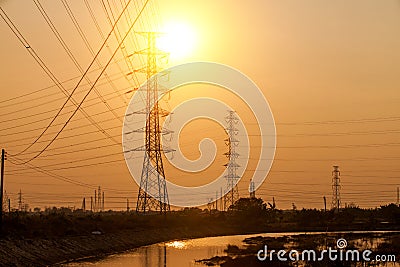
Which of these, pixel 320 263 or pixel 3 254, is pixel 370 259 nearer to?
pixel 320 263

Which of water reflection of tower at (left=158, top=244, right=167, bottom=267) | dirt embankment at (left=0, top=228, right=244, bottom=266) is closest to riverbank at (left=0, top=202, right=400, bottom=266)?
dirt embankment at (left=0, top=228, right=244, bottom=266)

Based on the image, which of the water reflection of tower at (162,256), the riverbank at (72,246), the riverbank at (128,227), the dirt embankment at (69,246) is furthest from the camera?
the riverbank at (128,227)

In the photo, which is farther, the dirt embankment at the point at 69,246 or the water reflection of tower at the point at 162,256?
the water reflection of tower at the point at 162,256

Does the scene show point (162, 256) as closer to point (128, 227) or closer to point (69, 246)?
point (69, 246)

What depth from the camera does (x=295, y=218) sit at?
114 m

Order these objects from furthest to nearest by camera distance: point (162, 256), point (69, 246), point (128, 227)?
point (128, 227) < point (69, 246) < point (162, 256)

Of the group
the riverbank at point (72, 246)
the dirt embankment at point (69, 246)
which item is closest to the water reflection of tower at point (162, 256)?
the riverbank at point (72, 246)

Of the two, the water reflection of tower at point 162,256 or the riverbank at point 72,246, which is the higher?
the riverbank at point 72,246

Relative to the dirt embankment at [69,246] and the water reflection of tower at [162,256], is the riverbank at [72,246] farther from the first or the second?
the water reflection of tower at [162,256]

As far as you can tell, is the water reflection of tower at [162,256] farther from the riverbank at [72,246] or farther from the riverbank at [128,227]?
the riverbank at [128,227]

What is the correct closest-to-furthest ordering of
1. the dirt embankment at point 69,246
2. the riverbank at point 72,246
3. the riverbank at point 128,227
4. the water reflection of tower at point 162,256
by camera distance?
the dirt embankment at point 69,246 → the riverbank at point 72,246 → the water reflection of tower at point 162,256 → the riverbank at point 128,227

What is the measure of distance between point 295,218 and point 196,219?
31281mm

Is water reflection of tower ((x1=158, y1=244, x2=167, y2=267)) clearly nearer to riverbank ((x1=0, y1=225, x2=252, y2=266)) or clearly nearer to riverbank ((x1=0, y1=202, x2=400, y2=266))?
riverbank ((x1=0, y1=225, x2=252, y2=266))

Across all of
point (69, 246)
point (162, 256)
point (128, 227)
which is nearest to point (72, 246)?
point (69, 246)
